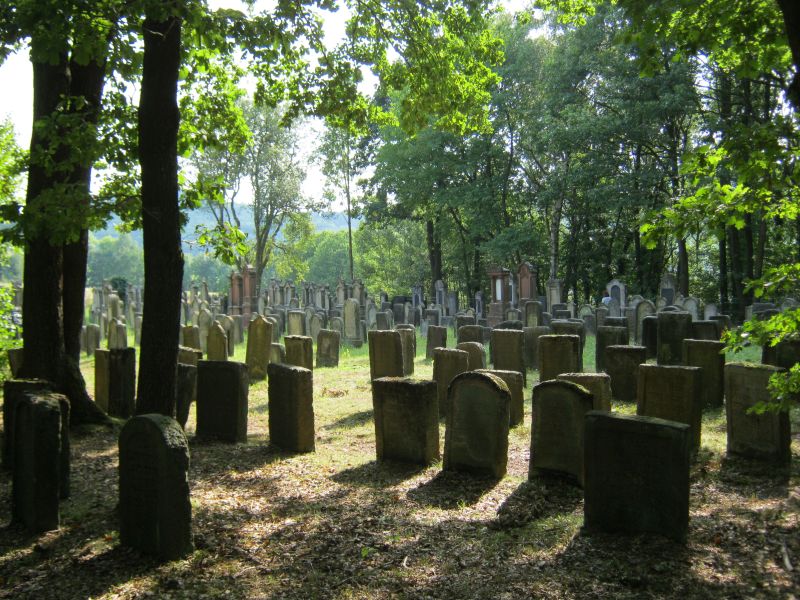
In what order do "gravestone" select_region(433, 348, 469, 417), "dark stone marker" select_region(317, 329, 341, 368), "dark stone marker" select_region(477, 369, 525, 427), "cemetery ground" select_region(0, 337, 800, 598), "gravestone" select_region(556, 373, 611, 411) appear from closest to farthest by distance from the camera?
"cemetery ground" select_region(0, 337, 800, 598), "gravestone" select_region(556, 373, 611, 411), "dark stone marker" select_region(477, 369, 525, 427), "gravestone" select_region(433, 348, 469, 417), "dark stone marker" select_region(317, 329, 341, 368)

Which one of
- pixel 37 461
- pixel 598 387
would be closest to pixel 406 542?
pixel 37 461

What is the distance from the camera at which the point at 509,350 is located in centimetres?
1167

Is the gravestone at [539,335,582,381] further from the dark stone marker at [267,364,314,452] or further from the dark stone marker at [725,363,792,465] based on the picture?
the dark stone marker at [267,364,314,452]

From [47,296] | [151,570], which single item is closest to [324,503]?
[151,570]

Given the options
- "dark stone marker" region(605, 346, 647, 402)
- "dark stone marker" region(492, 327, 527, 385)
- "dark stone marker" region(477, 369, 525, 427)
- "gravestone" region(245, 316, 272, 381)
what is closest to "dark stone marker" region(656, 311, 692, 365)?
"dark stone marker" region(605, 346, 647, 402)

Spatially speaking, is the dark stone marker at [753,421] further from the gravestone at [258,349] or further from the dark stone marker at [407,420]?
the gravestone at [258,349]

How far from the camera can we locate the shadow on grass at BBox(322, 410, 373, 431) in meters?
9.51

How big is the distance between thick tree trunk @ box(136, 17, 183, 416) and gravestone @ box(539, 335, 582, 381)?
20.3 ft

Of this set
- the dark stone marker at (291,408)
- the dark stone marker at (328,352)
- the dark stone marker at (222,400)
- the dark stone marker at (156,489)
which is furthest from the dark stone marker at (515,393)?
the dark stone marker at (328,352)

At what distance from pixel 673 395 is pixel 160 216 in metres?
5.51

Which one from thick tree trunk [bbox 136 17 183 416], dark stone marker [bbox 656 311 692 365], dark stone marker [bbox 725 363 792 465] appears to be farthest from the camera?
dark stone marker [bbox 656 311 692 365]

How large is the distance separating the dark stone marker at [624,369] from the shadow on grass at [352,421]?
3.84m

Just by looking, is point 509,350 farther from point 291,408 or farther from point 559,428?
point 559,428

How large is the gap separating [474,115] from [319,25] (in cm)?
315
